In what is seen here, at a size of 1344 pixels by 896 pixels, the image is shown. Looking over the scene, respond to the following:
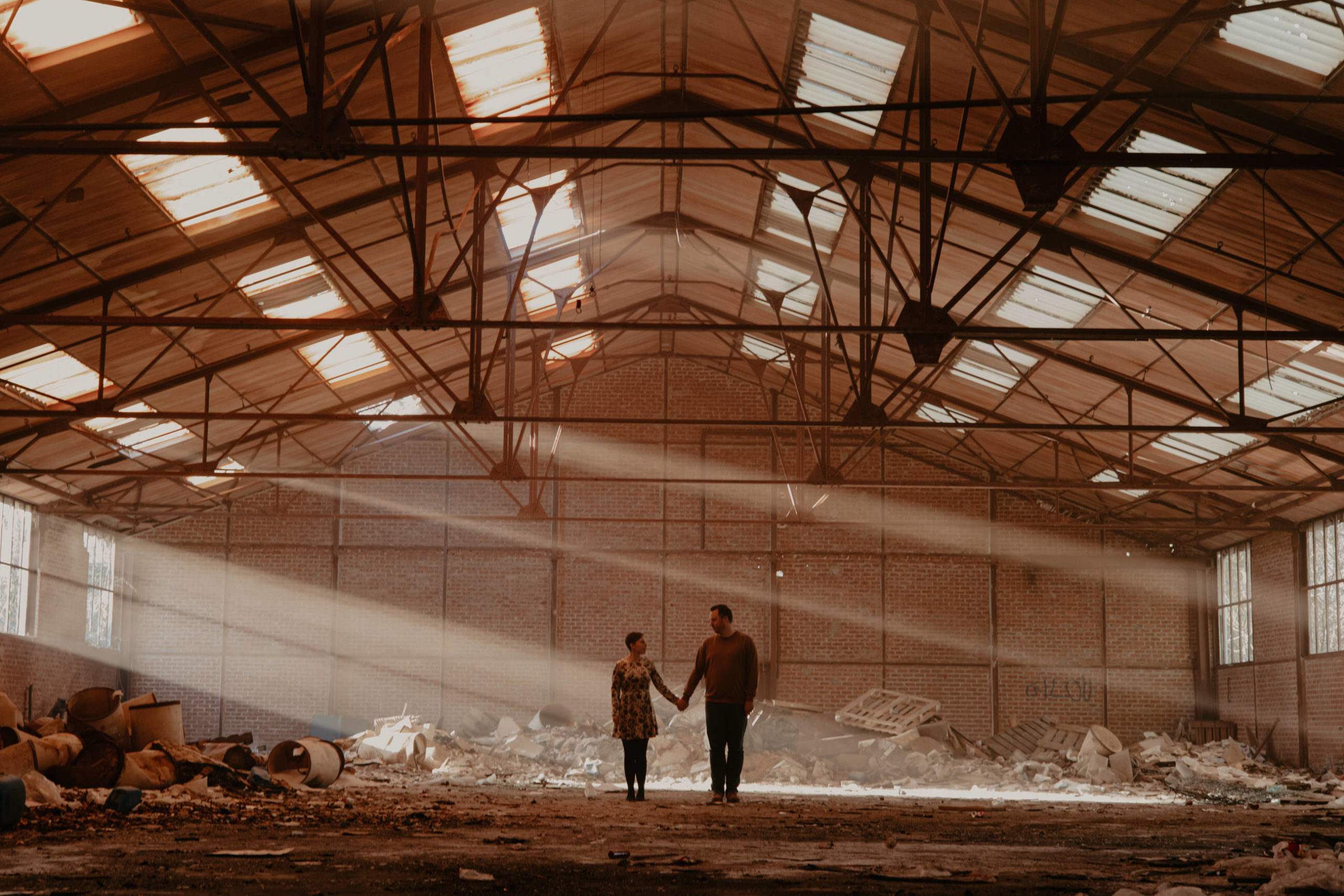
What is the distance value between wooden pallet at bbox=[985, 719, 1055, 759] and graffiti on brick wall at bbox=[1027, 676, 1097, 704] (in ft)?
3.64

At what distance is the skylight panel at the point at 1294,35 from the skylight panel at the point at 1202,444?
8.54 metres

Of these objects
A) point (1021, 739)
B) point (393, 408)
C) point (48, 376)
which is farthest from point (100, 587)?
point (1021, 739)

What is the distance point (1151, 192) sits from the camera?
1150 centimetres

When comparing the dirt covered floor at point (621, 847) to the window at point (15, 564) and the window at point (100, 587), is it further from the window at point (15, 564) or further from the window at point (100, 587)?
the window at point (100, 587)

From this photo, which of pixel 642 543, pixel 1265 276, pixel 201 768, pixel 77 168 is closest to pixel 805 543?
pixel 642 543

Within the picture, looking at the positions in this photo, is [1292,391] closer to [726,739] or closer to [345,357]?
[726,739]

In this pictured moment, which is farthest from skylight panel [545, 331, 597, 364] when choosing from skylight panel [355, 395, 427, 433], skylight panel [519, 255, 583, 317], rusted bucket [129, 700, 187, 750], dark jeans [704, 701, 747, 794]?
dark jeans [704, 701, 747, 794]

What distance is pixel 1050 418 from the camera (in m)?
19.6

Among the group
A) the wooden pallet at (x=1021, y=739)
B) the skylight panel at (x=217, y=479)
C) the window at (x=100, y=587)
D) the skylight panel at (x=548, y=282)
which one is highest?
the skylight panel at (x=548, y=282)

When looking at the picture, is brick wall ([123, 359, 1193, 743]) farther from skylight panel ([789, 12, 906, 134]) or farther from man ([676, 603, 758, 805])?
man ([676, 603, 758, 805])

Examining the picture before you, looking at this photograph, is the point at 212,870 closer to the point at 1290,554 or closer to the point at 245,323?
the point at 245,323

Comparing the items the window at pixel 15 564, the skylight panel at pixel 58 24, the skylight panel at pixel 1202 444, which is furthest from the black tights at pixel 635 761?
the window at pixel 15 564

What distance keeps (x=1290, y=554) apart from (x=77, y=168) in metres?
18.6

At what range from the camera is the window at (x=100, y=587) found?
71.5ft
